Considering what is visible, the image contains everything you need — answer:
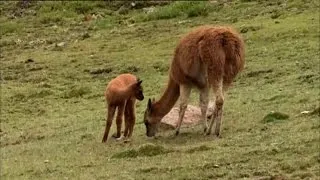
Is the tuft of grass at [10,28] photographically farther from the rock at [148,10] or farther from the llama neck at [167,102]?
the llama neck at [167,102]

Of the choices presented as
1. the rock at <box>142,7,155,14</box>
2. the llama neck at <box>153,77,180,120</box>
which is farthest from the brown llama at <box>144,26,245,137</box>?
the rock at <box>142,7,155,14</box>

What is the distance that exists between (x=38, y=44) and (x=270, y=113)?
1521 cm

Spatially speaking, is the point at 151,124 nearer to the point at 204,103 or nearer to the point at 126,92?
the point at 126,92

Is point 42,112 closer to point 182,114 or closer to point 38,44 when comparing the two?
point 182,114

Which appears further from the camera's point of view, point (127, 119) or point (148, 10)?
point (148, 10)

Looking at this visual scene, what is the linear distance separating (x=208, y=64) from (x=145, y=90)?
21.8 feet

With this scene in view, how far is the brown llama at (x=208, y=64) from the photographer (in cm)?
1159

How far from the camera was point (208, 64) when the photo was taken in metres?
11.6

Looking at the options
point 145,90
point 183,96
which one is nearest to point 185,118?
point 183,96

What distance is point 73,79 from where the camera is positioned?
2094 cm

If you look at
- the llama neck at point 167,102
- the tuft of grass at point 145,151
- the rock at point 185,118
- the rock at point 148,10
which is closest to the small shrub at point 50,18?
the rock at point 148,10

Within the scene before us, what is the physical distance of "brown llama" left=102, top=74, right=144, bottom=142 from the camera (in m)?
12.5

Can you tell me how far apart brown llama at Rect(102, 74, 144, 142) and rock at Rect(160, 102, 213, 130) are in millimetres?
699

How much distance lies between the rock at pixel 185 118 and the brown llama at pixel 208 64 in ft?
1.96
